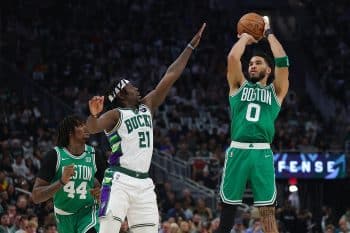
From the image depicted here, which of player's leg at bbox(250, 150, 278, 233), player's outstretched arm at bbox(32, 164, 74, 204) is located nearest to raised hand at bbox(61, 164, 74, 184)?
player's outstretched arm at bbox(32, 164, 74, 204)

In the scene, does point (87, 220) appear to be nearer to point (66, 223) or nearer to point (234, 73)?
point (66, 223)

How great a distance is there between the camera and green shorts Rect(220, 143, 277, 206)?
9.99m

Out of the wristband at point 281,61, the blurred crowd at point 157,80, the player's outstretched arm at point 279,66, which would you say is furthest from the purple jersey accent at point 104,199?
the blurred crowd at point 157,80

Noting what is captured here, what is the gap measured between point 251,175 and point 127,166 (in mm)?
1393

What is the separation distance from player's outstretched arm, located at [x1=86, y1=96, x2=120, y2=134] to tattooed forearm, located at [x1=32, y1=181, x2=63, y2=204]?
0.69 m

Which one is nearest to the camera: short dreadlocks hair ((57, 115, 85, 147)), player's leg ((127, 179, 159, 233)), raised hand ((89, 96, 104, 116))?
raised hand ((89, 96, 104, 116))

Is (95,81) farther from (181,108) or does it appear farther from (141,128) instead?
(141,128)

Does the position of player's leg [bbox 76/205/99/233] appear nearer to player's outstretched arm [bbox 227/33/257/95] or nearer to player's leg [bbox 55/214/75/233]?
player's leg [bbox 55/214/75/233]

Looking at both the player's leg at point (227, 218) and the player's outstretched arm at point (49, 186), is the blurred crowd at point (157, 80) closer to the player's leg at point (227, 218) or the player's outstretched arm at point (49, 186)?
the player's leg at point (227, 218)

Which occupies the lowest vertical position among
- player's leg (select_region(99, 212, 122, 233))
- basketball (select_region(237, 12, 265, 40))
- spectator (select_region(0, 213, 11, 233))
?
spectator (select_region(0, 213, 11, 233))

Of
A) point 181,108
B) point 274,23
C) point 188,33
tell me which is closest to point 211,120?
point 181,108

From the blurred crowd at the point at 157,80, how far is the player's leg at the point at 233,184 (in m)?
6.96

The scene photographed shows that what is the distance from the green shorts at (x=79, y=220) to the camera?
1024 centimetres

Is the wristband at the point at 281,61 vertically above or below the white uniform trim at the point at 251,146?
above
